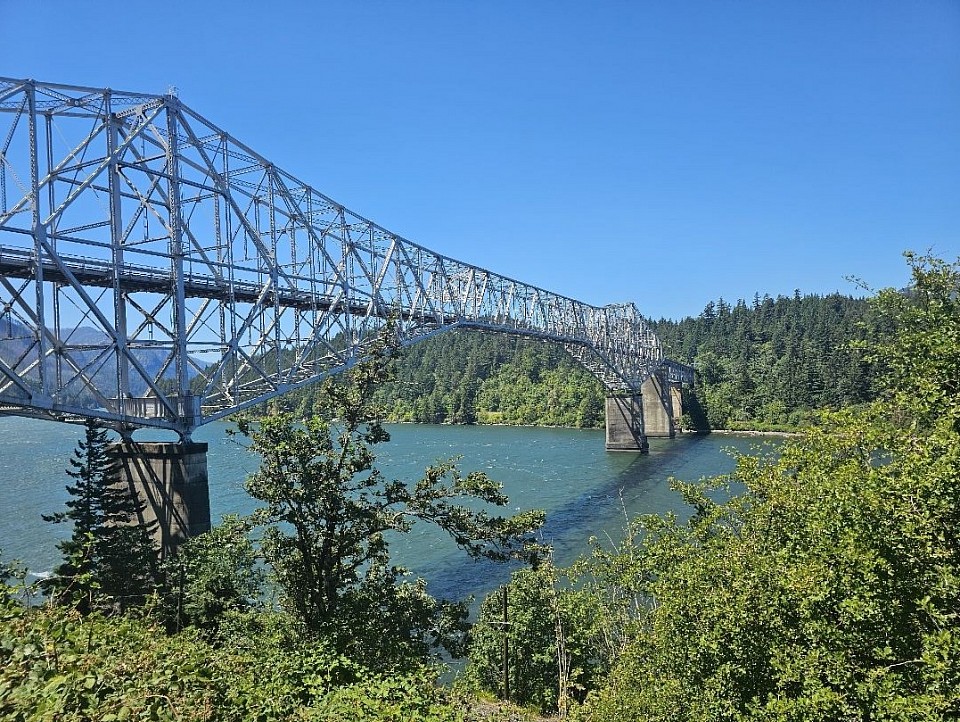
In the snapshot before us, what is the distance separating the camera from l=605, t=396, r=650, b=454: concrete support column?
54.6 meters

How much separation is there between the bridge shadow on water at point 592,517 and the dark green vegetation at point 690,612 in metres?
2.24

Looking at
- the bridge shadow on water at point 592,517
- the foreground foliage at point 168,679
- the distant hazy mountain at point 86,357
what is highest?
the distant hazy mountain at point 86,357

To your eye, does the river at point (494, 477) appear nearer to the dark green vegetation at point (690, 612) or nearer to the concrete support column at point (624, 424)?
the concrete support column at point (624, 424)

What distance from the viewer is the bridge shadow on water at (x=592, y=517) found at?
18562 millimetres

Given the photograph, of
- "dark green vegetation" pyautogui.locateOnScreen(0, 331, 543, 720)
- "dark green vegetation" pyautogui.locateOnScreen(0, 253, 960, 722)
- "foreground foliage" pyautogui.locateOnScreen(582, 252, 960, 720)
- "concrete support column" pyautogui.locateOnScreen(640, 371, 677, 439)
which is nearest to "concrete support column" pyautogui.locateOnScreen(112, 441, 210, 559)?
"dark green vegetation" pyautogui.locateOnScreen(0, 331, 543, 720)

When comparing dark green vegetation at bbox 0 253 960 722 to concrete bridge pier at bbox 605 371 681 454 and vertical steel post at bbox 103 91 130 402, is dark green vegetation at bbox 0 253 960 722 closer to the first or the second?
vertical steel post at bbox 103 91 130 402

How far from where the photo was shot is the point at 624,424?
55.7 m

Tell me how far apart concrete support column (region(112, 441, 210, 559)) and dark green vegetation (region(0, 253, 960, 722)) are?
10.2 feet

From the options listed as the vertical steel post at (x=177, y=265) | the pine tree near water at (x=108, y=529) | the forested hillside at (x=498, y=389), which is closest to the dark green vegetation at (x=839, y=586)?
the pine tree near water at (x=108, y=529)

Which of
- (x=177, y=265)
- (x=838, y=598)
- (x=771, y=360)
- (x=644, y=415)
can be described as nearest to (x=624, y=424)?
(x=644, y=415)

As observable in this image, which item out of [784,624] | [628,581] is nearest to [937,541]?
[784,624]

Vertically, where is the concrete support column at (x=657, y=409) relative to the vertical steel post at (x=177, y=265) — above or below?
below

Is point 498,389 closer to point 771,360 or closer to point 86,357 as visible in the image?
point 771,360

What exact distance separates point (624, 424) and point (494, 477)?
2143 centimetres
